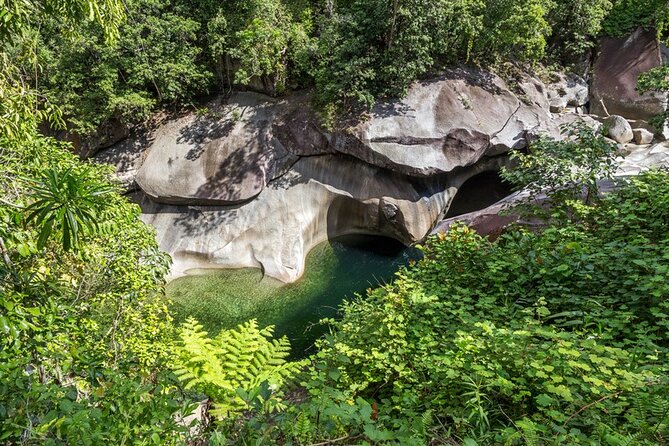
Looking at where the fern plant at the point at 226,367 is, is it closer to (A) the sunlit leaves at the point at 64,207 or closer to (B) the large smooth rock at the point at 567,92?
(A) the sunlit leaves at the point at 64,207

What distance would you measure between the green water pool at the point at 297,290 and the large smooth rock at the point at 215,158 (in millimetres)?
2392

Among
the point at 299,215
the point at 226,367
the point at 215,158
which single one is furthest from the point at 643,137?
the point at 226,367

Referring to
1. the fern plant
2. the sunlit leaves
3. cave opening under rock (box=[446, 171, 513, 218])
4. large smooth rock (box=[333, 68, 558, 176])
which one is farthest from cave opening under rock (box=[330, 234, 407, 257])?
the sunlit leaves

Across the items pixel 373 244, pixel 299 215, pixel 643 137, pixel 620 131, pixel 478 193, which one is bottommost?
pixel 373 244

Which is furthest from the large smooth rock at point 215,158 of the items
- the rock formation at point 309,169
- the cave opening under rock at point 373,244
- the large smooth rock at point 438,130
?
the cave opening under rock at point 373,244

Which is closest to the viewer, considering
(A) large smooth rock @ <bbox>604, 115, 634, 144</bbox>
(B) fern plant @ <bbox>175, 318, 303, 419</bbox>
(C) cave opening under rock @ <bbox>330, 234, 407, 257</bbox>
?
(B) fern plant @ <bbox>175, 318, 303, 419</bbox>

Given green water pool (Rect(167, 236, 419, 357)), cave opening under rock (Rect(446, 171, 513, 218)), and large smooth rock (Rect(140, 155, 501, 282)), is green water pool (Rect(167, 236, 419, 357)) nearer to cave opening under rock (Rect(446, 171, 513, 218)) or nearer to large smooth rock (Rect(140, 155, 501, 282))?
large smooth rock (Rect(140, 155, 501, 282))

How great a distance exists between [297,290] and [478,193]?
23.1ft

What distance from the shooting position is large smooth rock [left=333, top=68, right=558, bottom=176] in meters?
11.1

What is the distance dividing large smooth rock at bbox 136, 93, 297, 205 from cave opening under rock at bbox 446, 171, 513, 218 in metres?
5.58

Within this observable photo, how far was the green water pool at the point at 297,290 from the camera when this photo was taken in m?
9.16

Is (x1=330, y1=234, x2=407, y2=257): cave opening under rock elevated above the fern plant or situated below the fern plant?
below

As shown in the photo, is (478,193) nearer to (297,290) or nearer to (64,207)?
(297,290)

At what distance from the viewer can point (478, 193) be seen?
13484 mm
